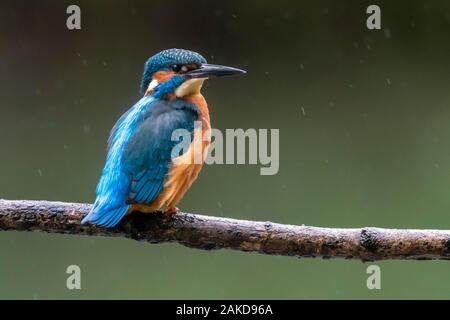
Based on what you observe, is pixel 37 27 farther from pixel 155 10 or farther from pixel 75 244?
pixel 75 244

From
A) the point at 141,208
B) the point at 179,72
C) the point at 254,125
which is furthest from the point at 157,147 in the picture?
the point at 254,125

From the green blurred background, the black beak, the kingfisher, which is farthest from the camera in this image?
the green blurred background

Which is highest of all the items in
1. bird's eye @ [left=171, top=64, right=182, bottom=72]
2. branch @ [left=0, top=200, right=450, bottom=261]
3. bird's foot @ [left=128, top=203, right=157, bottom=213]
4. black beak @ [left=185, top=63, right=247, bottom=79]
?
bird's eye @ [left=171, top=64, right=182, bottom=72]

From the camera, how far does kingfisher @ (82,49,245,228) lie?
7.68 feet

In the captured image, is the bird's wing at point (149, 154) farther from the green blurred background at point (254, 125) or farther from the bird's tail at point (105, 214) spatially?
the green blurred background at point (254, 125)

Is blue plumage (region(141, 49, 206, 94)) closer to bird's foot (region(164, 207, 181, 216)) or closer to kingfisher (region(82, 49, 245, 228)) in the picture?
kingfisher (region(82, 49, 245, 228))

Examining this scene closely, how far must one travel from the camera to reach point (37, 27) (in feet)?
22.0

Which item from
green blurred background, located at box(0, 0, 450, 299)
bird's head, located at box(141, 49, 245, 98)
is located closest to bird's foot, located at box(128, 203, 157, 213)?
bird's head, located at box(141, 49, 245, 98)

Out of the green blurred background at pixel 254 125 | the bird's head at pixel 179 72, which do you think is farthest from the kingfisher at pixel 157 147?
the green blurred background at pixel 254 125

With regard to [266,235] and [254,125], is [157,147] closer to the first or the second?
[266,235]

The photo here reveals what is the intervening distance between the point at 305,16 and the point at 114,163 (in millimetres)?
4977

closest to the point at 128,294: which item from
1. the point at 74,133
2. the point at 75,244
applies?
the point at 75,244

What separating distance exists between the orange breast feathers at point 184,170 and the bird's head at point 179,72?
0.31 ft

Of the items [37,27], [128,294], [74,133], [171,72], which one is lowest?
[128,294]
